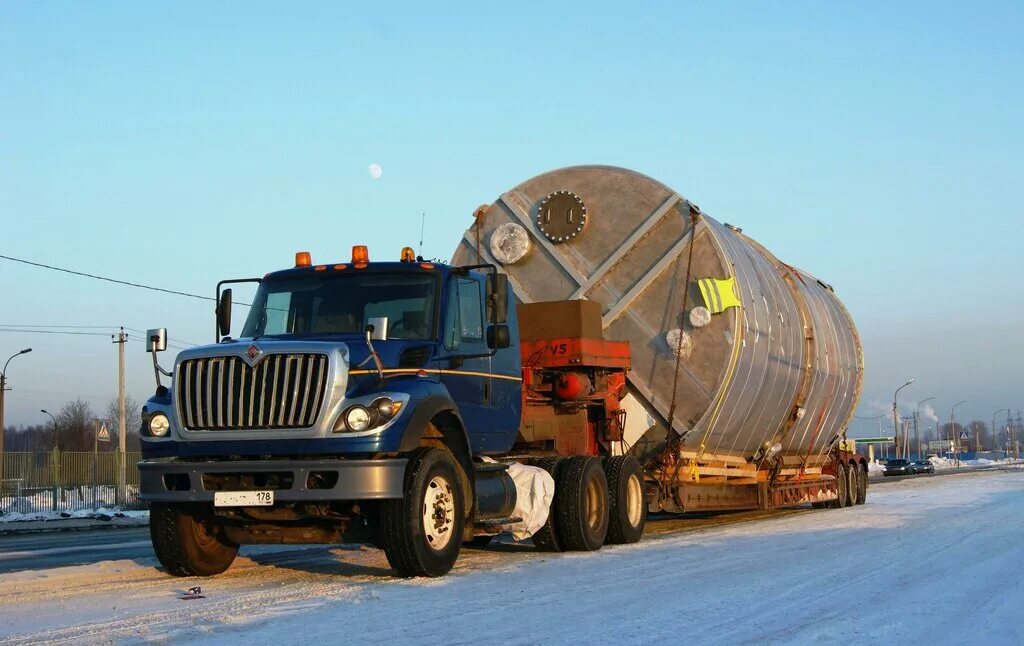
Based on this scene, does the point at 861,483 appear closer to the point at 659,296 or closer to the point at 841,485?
the point at 841,485

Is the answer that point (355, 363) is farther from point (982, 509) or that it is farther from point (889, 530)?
point (982, 509)

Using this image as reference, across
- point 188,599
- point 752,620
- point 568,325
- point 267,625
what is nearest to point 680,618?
point 752,620

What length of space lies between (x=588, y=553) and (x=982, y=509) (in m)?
9.69

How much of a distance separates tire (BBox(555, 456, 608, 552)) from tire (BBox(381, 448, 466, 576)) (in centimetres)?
262

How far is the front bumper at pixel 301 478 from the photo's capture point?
9367 mm

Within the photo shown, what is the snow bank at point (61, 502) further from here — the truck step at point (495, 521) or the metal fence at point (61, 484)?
the truck step at point (495, 521)

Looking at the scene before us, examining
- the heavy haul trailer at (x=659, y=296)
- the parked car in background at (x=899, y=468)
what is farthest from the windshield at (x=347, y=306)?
the parked car in background at (x=899, y=468)

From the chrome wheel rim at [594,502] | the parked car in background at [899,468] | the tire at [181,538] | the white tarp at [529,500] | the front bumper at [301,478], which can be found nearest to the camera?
the front bumper at [301,478]

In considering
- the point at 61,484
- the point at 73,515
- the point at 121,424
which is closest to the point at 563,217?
the point at 73,515

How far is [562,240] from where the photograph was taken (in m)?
15.7

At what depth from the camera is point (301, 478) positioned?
9453mm

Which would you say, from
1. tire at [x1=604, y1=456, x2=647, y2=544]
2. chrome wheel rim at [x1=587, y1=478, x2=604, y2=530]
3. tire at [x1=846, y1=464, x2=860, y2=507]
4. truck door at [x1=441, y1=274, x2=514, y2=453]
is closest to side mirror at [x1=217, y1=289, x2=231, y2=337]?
truck door at [x1=441, y1=274, x2=514, y2=453]

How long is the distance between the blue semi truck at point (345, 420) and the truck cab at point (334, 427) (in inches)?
0.5

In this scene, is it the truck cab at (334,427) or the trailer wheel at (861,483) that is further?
the trailer wheel at (861,483)
